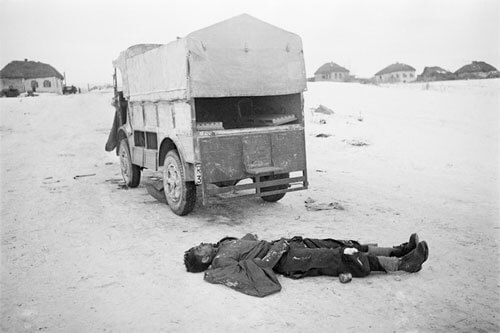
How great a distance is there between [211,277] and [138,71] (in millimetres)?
5217

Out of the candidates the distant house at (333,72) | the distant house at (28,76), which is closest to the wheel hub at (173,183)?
the distant house at (28,76)

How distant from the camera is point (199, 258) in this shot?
5047 millimetres

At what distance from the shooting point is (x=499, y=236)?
19.5ft

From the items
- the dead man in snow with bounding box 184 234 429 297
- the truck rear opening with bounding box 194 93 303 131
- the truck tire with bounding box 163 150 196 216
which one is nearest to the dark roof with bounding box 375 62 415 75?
the truck rear opening with bounding box 194 93 303 131

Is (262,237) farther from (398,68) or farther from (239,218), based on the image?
(398,68)

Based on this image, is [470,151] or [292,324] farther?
[470,151]

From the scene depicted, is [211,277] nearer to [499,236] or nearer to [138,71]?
[499,236]

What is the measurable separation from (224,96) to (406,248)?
3.70m

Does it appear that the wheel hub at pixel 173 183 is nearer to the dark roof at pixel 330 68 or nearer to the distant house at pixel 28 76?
the distant house at pixel 28 76

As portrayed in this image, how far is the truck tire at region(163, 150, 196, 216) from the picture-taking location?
7.22 m

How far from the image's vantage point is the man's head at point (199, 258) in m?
5.05

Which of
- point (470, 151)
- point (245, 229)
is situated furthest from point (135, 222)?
point (470, 151)

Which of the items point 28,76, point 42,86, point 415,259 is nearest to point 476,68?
point 42,86

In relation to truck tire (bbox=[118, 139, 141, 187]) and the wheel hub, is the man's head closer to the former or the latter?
the wheel hub
